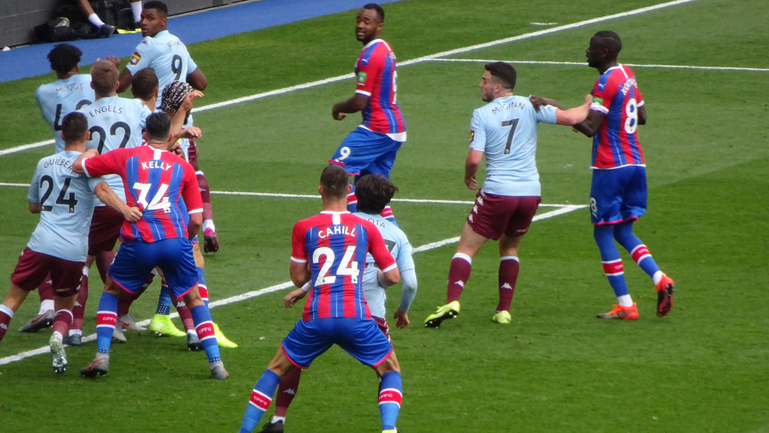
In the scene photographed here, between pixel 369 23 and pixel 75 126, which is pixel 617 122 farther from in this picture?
pixel 75 126

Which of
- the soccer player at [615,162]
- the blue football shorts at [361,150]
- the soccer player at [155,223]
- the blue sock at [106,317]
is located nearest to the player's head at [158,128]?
the soccer player at [155,223]

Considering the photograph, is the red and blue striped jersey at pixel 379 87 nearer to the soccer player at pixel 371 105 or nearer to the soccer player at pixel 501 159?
the soccer player at pixel 371 105

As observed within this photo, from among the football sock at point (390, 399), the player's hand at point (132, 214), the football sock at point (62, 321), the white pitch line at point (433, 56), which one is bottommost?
the white pitch line at point (433, 56)

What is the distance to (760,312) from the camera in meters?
9.11

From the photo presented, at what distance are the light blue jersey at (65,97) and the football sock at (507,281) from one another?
351 cm

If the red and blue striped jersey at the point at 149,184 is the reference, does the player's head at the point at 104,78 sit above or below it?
above

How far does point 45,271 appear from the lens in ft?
26.2

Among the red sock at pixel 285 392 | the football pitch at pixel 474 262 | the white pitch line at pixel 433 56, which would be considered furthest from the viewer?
the white pitch line at pixel 433 56

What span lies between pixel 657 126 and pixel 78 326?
392 inches

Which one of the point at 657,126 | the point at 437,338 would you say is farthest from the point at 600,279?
the point at 657,126

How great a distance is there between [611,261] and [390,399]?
3242 mm

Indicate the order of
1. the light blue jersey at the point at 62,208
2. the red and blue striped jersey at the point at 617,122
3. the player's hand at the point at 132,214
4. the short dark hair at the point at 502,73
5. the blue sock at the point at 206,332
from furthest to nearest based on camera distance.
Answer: the red and blue striped jersey at the point at 617,122
the short dark hair at the point at 502,73
the light blue jersey at the point at 62,208
the blue sock at the point at 206,332
the player's hand at the point at 132,214

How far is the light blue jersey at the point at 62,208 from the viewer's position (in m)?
7.89

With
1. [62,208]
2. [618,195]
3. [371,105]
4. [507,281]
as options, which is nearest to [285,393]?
[62,208]
